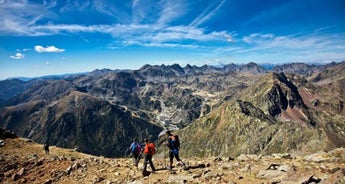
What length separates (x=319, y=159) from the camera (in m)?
27.1

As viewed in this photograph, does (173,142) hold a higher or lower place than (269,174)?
higher

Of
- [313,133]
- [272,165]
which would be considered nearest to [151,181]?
[272,165]

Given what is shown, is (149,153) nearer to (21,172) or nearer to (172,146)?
(172,146)

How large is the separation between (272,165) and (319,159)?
7418 millimetres

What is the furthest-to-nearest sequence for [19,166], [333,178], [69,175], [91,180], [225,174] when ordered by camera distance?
1. [19,166]
2. [69,175]
3. [91,180]
4. [225,174]
5. [333,178]

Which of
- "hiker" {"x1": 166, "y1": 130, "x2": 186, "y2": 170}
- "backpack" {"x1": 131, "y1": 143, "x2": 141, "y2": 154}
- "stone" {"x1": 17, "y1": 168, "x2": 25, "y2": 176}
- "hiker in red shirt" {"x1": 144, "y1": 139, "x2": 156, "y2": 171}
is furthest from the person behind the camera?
"backpack" {"x1": 131, "y1": 143, "x2": 141, "y2": 154}

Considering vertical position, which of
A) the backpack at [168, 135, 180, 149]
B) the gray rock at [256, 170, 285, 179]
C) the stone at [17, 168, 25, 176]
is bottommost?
the stone at [17, 168, 25, 176]

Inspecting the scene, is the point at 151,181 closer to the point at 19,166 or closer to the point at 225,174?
the point at 225,174

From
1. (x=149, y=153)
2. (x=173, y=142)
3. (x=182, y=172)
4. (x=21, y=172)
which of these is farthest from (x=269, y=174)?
(x=21, y=172)

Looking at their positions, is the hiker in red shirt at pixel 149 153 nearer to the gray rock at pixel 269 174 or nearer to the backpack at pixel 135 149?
the backpack at pixel 135 149

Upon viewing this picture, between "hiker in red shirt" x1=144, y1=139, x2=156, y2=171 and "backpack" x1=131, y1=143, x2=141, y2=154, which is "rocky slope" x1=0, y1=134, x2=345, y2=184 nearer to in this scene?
"hiker in red shirt" x1=144, y1=139, x2=156, y2=171

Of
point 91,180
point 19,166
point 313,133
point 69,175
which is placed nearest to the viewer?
point 91,180

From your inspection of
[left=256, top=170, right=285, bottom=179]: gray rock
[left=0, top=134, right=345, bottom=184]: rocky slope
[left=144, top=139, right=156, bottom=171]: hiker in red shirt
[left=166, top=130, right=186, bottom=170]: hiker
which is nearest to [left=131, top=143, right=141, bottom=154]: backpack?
[left=0, top=134, right=345, bottom=184]: rocky slope

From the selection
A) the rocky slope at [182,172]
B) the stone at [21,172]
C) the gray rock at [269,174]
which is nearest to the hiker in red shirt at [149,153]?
the rocky slope at [182,172]
